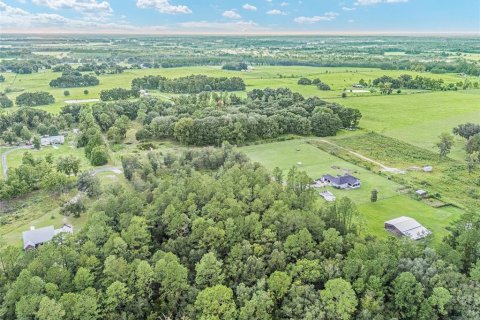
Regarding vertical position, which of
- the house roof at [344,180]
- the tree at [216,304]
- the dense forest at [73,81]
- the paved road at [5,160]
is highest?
the dense forest at [73,81]

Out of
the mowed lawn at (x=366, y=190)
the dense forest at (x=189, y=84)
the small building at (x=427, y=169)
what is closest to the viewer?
the mowed lawn at (x=366, y=190)

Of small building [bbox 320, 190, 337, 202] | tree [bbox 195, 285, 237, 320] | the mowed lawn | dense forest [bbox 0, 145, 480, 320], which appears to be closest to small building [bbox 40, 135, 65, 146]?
the mowed lawn

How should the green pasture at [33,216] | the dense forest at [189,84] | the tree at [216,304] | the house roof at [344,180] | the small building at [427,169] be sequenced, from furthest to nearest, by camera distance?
the dense forest at [189,84] → the small building at [427,169] → the house roof at [344,180] → the green pasture at [33,216] → the tree at [216,304]

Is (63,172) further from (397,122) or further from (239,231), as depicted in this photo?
(397,122)

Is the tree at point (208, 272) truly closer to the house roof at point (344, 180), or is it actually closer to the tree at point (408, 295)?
the tree at point (408, 295)

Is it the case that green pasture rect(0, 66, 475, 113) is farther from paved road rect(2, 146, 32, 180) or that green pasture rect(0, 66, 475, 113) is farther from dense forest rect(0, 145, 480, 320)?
dense forest rect(0, 145, 480, 320)

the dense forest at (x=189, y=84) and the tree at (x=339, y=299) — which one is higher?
the dense forest at (x=189, y=84)

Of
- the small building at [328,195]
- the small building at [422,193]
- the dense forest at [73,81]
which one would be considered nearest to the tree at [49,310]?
the small building at [328,195]
